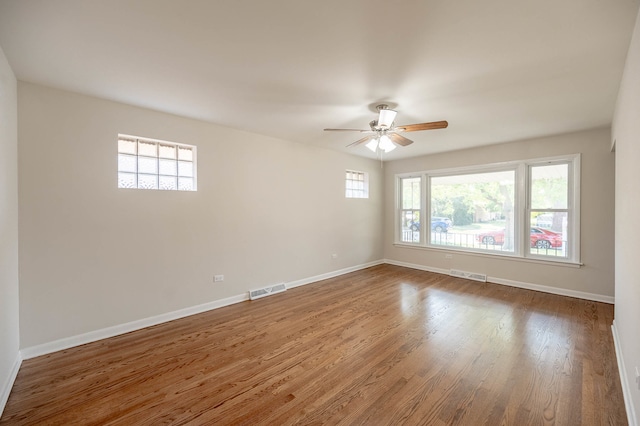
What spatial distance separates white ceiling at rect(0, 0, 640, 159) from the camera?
5.31 ft

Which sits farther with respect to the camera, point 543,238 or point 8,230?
point 543,238

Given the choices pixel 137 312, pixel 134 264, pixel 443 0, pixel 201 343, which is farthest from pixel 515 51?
pixel 137 312

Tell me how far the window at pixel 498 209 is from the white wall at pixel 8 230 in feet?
19.9

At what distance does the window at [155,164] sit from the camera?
311 centimetres

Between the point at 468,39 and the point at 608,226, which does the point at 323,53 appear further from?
the point at 608,226

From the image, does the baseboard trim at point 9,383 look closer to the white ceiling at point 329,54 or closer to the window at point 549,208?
the white ceiling at point 329,54

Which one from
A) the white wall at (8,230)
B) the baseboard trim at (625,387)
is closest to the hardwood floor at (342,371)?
the baseboard trim at (625,387)

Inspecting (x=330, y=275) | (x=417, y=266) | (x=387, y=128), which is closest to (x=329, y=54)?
(x=387, y=128)

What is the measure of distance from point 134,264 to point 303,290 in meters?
2.47

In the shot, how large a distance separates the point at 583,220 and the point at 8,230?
677cm

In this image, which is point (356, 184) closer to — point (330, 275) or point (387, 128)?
point (330, 275)

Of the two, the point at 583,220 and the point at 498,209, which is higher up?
the point at 498,209

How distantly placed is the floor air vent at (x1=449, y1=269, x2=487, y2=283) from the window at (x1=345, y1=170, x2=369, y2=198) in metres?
2.40

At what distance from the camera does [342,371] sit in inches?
90.4
